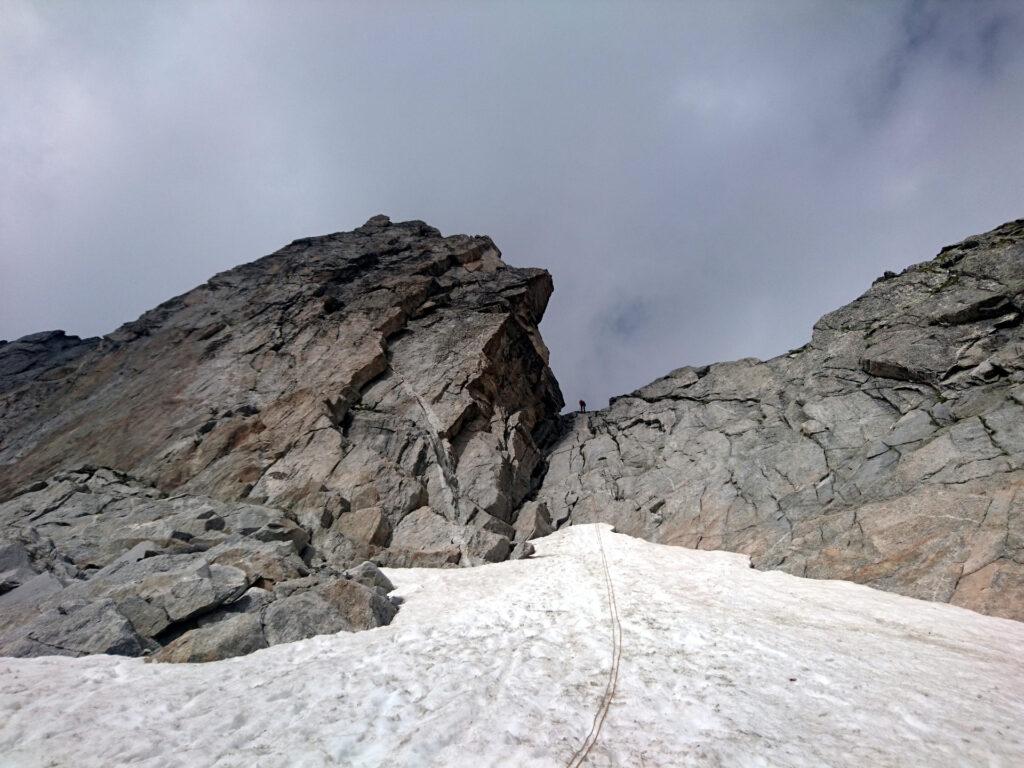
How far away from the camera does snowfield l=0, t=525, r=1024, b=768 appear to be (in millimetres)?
7195

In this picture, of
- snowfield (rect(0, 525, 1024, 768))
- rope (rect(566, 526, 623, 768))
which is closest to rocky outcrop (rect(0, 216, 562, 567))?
rope (rect(566, 526, 623, 768))

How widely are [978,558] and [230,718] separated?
20445 millimetres

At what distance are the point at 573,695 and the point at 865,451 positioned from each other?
20.7 metres

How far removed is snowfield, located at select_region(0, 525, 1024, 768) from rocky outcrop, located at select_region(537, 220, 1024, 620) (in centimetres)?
314

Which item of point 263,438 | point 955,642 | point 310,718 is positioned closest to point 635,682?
point 310,718

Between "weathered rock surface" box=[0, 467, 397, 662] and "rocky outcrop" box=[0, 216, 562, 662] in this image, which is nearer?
"weathered rock surface" box=[0, 467, 397, 662]

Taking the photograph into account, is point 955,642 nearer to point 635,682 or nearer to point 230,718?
point 635,682

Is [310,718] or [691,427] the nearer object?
[310,718]

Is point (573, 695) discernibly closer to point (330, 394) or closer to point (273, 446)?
point (273, 446)

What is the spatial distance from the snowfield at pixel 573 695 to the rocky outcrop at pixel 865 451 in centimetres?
314

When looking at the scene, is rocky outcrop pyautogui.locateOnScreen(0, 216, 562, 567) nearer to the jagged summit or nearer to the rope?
the jagged summit

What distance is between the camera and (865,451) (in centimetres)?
2245

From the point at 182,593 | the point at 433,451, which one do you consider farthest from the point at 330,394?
the point at 182,593

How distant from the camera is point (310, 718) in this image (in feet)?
27.1
